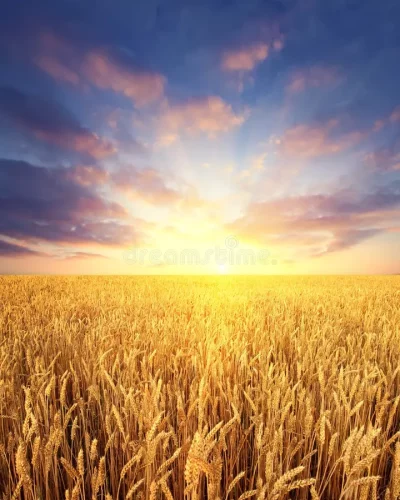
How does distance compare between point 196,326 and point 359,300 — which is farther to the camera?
point 359,300

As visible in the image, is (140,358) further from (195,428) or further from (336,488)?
(336,488)

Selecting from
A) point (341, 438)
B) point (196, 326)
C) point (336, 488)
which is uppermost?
point (196, 326)

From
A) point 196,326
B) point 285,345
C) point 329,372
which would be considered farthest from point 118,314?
point 329,372

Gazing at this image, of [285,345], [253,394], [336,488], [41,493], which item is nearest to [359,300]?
[285,345]

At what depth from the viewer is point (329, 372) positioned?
8.90ft

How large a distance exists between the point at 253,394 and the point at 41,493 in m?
1.39

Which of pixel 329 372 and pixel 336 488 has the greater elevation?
pixel 329 372

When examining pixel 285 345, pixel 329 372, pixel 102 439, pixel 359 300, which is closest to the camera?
pixel 102 439

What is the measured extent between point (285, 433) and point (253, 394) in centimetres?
52

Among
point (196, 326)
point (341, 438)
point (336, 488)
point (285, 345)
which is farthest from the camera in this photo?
point (196, 326)

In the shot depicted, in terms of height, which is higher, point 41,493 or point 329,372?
point 329,372

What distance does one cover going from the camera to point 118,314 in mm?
5594

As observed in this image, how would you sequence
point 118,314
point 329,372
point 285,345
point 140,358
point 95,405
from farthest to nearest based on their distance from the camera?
point 118,314
point 285,345
point 140,358
point 329,372
point 95,405

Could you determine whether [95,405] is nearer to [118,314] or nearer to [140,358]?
[140,358]
